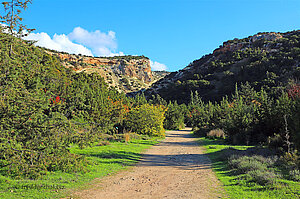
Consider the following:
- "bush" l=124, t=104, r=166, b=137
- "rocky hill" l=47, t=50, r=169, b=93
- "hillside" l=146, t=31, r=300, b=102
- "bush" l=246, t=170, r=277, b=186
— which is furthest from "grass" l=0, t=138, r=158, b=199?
"rocky hill" l=47, t=50, r=169, b=93

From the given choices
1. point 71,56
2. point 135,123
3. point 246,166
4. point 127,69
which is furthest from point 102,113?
point 127,69

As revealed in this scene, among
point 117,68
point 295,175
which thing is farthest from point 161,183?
point 117,68

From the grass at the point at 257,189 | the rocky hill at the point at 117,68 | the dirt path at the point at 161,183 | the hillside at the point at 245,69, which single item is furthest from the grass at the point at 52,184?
the rocky hill at the point at 117,68

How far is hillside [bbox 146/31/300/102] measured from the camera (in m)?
53.2

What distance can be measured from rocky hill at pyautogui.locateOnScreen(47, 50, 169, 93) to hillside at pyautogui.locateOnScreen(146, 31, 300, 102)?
1279 cm

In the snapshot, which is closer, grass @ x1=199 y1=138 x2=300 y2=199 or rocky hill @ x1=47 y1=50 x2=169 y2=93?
grass @ x1=199 y1=138 x2=300 y2=199

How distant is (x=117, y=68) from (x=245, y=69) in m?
56.5

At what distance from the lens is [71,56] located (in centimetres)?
8369

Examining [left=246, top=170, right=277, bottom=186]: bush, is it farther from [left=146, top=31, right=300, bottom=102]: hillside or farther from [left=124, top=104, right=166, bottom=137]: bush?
[left=146, top=31, right=300, bottom=102]: hillside

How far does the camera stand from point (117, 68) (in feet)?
320

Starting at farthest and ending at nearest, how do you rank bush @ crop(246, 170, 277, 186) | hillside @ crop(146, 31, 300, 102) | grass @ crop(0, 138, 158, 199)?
1. hillside @ crop(146, 31, 300, 102)
2. bush @ crop(246, 170, 277, 186)
3. grass @ crop(0, 138, 158, 199)

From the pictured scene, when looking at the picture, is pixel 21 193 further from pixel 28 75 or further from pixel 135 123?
pixel 135 123

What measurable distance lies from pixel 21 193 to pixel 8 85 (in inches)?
116

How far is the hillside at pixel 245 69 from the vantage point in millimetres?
53188
